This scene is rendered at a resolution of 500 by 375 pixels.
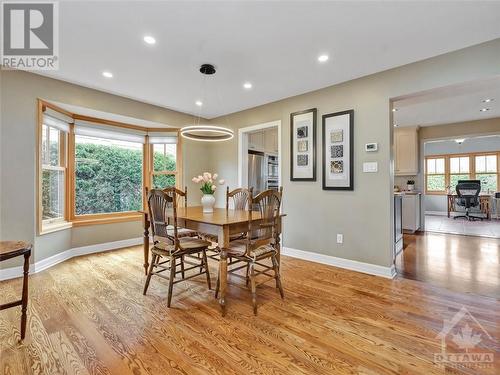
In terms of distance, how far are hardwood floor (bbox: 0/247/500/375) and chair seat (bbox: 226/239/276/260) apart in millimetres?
481

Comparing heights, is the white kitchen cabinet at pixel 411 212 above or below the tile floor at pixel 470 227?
above

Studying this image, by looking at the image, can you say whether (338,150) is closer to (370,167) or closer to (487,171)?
(370,167)

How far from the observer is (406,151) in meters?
6.03

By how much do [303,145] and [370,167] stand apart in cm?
107

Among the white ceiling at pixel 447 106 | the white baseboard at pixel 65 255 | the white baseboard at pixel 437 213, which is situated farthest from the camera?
the white baseboard at pixel 437 213

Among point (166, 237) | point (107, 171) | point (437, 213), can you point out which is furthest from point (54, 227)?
point (437, 213)

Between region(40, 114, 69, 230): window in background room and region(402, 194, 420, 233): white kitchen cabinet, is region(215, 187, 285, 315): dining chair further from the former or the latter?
region(402, 194, 420, 233): white kitchen cabinet

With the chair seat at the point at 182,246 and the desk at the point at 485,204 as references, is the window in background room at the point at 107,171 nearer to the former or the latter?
the chair seat at the point at 182,246

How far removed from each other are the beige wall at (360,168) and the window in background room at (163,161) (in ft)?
7.55

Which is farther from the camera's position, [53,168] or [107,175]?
[107,175]

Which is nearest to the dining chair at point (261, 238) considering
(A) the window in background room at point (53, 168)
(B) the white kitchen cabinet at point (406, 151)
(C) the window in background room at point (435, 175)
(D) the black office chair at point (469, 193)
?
(A) the window in background room at point (53, 168)

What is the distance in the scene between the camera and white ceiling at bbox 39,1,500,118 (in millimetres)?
1991

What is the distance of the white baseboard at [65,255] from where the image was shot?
2.98 metres

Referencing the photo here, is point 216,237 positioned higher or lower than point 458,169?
lower
